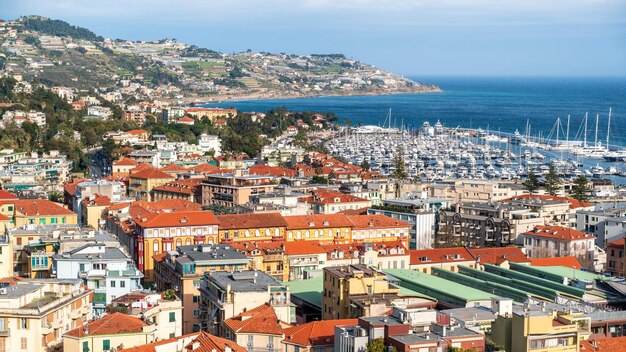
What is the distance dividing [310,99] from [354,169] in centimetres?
10555

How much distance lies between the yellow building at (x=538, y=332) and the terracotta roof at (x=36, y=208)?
1797 centimetres

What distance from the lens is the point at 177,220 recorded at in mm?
28516

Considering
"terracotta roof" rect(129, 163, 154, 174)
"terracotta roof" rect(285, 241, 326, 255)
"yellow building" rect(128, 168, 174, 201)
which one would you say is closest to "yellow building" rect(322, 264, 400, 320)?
"terracotta roof" rect(285, 241, 326, 255)

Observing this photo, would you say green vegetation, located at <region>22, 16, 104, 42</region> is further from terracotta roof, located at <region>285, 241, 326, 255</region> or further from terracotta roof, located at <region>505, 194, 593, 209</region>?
terracotta roof, located at <region>285, 241, 326, 255</region>

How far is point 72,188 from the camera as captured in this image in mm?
→ 38406

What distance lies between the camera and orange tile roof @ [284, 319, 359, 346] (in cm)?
1695

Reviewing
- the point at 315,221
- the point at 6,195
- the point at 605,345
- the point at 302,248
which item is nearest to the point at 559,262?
the point at 302,248

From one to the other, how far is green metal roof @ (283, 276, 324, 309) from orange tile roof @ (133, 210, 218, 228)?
526 centimetres

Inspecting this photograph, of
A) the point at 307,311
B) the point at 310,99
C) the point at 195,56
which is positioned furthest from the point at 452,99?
the point at 307,311

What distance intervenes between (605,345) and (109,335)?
25.2 ft

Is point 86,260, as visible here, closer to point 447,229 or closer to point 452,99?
point 447,229

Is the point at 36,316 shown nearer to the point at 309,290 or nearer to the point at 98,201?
the point at 309,290

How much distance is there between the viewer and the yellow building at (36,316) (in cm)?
1562

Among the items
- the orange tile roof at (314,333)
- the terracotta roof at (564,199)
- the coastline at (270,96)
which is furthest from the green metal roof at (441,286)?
the coastline at (270,96)
